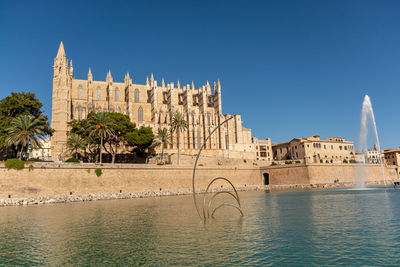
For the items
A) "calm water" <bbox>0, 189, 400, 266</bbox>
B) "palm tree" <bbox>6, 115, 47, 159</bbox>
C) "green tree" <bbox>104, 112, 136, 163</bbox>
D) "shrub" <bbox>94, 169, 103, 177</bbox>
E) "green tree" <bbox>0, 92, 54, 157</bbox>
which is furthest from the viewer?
"green tree" <bbox>104, 112, 136, 163</bbox>

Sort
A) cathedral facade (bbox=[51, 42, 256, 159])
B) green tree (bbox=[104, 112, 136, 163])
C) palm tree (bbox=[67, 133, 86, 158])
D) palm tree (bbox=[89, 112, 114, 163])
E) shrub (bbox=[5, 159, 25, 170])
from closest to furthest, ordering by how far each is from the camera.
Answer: shrub (bbox=[5, 159, 25, 170]) < palm tree (bbox=[89, 112, 114, 163]) < palm tree (bbox=[67, 133, 86, 158]) < green tree (bbox=[104, 112, 136, 163]) < cathedral facade (bbox=[51, 42, 256, 159])

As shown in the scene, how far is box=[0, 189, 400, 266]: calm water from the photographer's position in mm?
10531

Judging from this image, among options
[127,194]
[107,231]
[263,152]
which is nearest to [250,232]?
[107,231]

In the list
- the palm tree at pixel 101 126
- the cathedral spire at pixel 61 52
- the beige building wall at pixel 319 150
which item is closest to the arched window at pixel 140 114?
the cathedral spire at pixel 61 52

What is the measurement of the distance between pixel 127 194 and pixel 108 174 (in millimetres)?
3400

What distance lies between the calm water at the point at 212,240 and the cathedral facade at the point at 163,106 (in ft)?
152

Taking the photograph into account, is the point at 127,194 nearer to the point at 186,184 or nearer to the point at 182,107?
the point at 186,184

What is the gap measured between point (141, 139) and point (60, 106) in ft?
52.4

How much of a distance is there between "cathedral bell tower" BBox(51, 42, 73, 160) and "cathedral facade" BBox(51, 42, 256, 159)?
172mm

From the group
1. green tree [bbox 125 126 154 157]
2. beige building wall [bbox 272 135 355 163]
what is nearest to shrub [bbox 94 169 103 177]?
green tree [bbox 125 126 154 157]

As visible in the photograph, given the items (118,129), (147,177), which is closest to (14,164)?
(147,177)

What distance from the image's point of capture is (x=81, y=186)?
38031mm

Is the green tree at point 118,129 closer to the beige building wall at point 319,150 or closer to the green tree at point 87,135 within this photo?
the green tree at point 87,135

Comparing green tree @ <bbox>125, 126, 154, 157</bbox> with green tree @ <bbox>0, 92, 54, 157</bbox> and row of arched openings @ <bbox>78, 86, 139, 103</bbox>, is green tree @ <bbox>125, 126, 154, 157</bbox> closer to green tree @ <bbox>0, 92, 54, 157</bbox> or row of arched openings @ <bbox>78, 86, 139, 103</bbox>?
green tree @ <bbox>0, 92, 54, 157</bbox>
